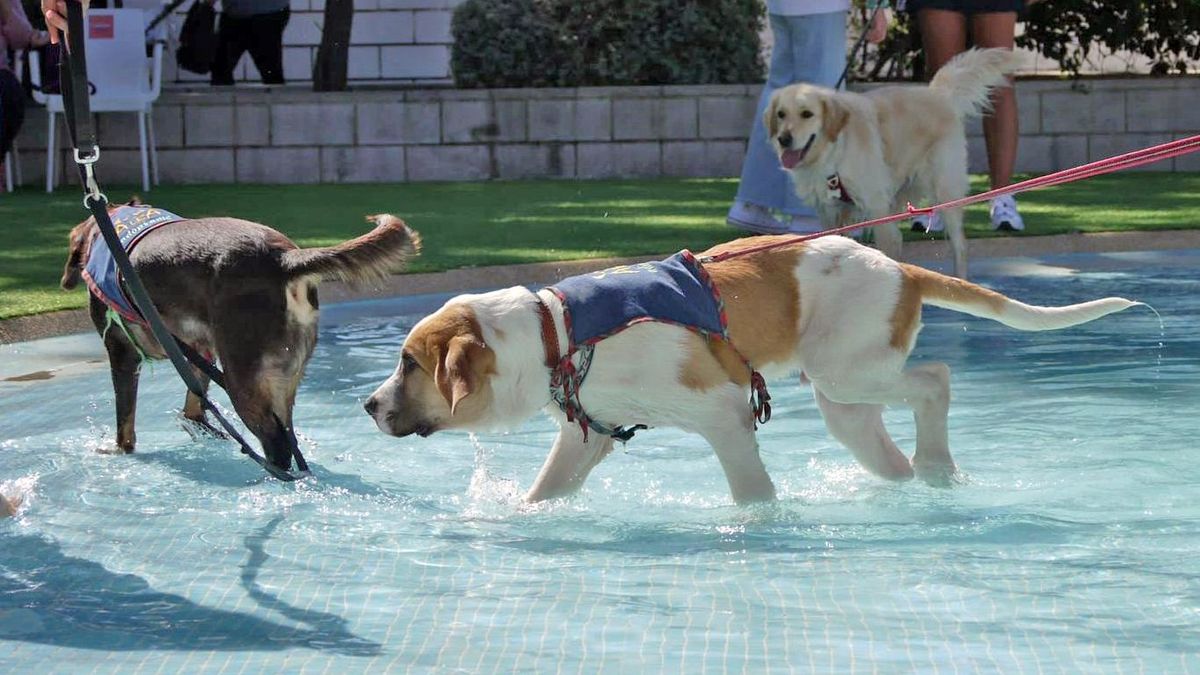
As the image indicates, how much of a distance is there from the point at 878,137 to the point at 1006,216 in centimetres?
157

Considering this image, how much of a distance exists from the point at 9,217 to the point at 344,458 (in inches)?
288

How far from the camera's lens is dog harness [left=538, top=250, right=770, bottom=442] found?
4391mm

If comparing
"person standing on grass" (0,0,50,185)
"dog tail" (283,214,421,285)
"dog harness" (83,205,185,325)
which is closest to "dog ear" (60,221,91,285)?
"dog harness" (83,205,185,325)

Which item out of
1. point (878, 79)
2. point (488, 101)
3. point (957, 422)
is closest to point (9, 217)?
point (488, 101)

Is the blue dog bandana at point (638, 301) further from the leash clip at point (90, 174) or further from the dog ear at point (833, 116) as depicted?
the dog ear at point (833, 116)

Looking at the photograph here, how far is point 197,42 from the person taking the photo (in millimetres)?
17266

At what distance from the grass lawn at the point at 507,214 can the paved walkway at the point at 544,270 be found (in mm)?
113

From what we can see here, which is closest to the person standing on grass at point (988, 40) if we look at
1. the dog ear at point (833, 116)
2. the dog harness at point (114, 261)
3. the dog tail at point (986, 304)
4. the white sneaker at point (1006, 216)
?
the white sneaker at point (1006, 216)

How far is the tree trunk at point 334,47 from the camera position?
16.7 m

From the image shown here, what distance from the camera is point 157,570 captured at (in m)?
4.27

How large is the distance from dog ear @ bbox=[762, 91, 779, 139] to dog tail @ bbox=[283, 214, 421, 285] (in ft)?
16.9

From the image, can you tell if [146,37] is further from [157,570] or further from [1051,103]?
[157,570]

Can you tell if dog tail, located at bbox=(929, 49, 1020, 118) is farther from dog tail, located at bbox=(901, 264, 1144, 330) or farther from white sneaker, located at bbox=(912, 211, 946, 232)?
dog tail, located at bbox=(901, 264, 1144, 330)

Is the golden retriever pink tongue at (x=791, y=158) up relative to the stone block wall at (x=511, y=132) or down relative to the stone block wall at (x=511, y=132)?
down
